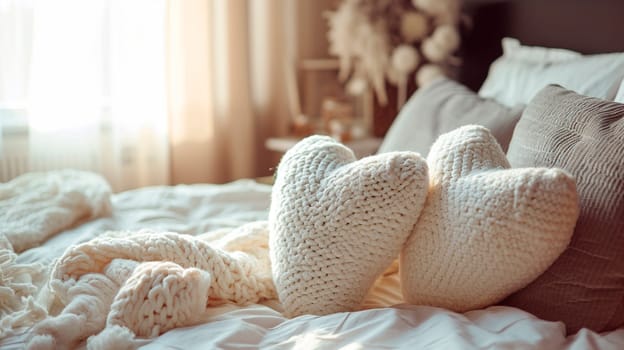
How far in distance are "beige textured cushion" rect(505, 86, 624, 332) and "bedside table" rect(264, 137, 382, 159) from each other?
4.40 feet

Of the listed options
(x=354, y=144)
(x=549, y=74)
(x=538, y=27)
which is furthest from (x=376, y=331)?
(x=354, y=144)

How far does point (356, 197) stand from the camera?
101cm

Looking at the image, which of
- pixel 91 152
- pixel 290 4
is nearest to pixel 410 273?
pixel 91 152

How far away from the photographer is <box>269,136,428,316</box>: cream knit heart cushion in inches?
39.3

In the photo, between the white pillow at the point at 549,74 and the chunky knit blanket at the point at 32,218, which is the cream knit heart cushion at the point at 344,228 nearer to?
the chunky knit blanket at the point at 32,218

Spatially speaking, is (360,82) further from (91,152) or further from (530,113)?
(530,113)

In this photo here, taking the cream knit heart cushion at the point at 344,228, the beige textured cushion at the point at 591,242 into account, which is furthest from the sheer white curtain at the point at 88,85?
the beige textured cushion at the point at 591,242

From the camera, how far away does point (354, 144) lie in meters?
2.52

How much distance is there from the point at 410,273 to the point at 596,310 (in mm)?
272

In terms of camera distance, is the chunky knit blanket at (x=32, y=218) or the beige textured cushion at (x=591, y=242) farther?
the chunky knit blanket at (x=32, y=218)

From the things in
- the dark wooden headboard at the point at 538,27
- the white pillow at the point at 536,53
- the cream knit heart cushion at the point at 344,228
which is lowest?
the cream knit heart cushion at the point at 344,228

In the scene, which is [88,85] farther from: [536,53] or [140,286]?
[140,286]

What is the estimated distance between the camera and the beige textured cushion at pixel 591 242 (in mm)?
917

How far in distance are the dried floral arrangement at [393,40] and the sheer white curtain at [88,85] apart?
75 cm
